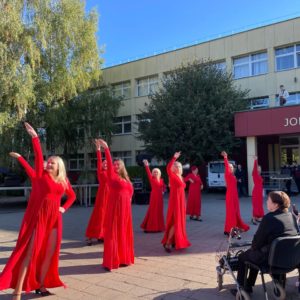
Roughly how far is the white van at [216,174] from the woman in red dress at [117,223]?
20.1m

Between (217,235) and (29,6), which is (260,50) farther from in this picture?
(217,235)

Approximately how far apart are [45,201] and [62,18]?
18438 millimetres

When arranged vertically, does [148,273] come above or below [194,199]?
below

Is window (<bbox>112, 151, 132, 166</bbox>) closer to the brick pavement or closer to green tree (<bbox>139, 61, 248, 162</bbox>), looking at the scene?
Answer: green tree (<bbox>139, 61, 248, 162</bbox>)

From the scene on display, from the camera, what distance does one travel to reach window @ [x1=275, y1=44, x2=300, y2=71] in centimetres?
2855

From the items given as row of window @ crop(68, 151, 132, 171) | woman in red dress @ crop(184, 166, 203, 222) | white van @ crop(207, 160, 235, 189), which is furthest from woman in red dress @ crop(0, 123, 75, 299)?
row of window @ crop(68, 151, 132, 171)

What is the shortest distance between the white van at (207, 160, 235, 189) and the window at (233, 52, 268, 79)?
7650mm

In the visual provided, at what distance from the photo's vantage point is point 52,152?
24.9 metres

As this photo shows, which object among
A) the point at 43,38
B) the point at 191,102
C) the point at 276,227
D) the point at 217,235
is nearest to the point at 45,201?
the point at 276,227

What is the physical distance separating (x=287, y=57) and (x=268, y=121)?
328 inches

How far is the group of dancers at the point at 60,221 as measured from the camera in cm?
525

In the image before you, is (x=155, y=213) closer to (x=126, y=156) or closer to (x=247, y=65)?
(x=247, y=65)

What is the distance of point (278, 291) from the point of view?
516 centimetres

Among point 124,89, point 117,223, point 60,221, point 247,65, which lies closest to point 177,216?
point 117,223
